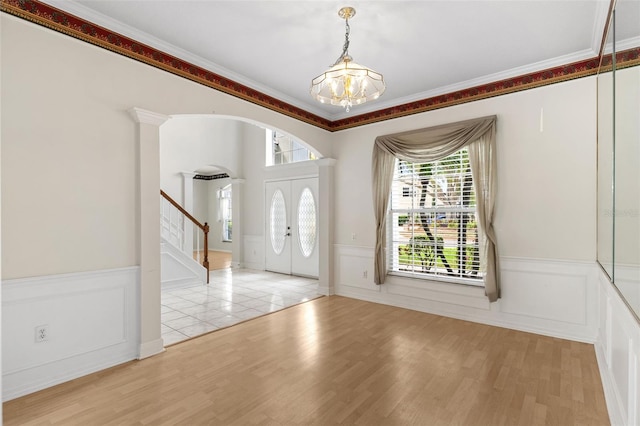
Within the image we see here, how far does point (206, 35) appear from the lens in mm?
3080

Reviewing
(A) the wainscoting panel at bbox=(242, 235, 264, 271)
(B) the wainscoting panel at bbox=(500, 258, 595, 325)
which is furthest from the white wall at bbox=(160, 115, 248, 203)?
(B) the wainscoting panel at bbox=(500, 258, 595, 325)

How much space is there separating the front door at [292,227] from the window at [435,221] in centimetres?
228

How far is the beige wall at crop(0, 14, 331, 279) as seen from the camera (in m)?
2.45

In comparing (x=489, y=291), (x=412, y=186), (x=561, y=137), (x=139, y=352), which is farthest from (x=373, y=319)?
(x=561, y=137)

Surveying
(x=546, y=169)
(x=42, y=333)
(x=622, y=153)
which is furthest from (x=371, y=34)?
(x=42, y=333)

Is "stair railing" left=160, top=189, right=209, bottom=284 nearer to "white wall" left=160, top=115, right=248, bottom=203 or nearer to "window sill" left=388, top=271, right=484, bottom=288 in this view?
"white wall" left=160, top=115, right=248, bottom=203

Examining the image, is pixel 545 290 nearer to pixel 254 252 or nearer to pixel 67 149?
Answer: pixel 67 149

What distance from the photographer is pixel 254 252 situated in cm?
797

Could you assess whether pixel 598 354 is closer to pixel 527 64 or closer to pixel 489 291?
pixel 489 291

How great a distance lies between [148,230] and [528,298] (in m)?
4.15

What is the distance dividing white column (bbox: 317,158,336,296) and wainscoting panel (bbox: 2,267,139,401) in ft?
9.73

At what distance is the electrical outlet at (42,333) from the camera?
2.56 meters

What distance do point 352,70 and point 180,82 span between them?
1.91 m

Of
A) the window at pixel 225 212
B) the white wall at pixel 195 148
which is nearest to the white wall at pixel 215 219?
the window at pixel 225 212
